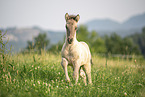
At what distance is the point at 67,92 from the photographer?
172 inches

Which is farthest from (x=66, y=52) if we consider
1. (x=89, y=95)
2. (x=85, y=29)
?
(x=85, y=29)

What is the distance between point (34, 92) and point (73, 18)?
2552 millimetres

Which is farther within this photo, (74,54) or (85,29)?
(85,29)

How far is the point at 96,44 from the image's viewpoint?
5747cm

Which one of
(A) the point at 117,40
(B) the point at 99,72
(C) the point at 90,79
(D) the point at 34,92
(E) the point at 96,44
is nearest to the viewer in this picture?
(D) the point at 34,92

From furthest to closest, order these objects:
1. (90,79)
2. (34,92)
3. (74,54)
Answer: (90,79)
(74,54)
(34,92)

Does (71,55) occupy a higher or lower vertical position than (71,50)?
lower

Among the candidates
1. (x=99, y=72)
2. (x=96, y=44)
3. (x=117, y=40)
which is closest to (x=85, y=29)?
(x=96, y=44)

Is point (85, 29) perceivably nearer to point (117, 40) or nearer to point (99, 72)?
point (117, 40)

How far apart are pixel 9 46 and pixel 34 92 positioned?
8.71ft

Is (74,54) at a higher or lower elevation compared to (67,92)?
higher

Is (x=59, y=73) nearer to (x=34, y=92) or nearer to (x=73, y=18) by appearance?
(x=34, y=92)

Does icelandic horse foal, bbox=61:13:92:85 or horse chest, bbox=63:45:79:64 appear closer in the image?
icelandic horse foal, bbox=61:13:92:85

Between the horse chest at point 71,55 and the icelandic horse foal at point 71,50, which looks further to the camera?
the horse chest at point 71,55
